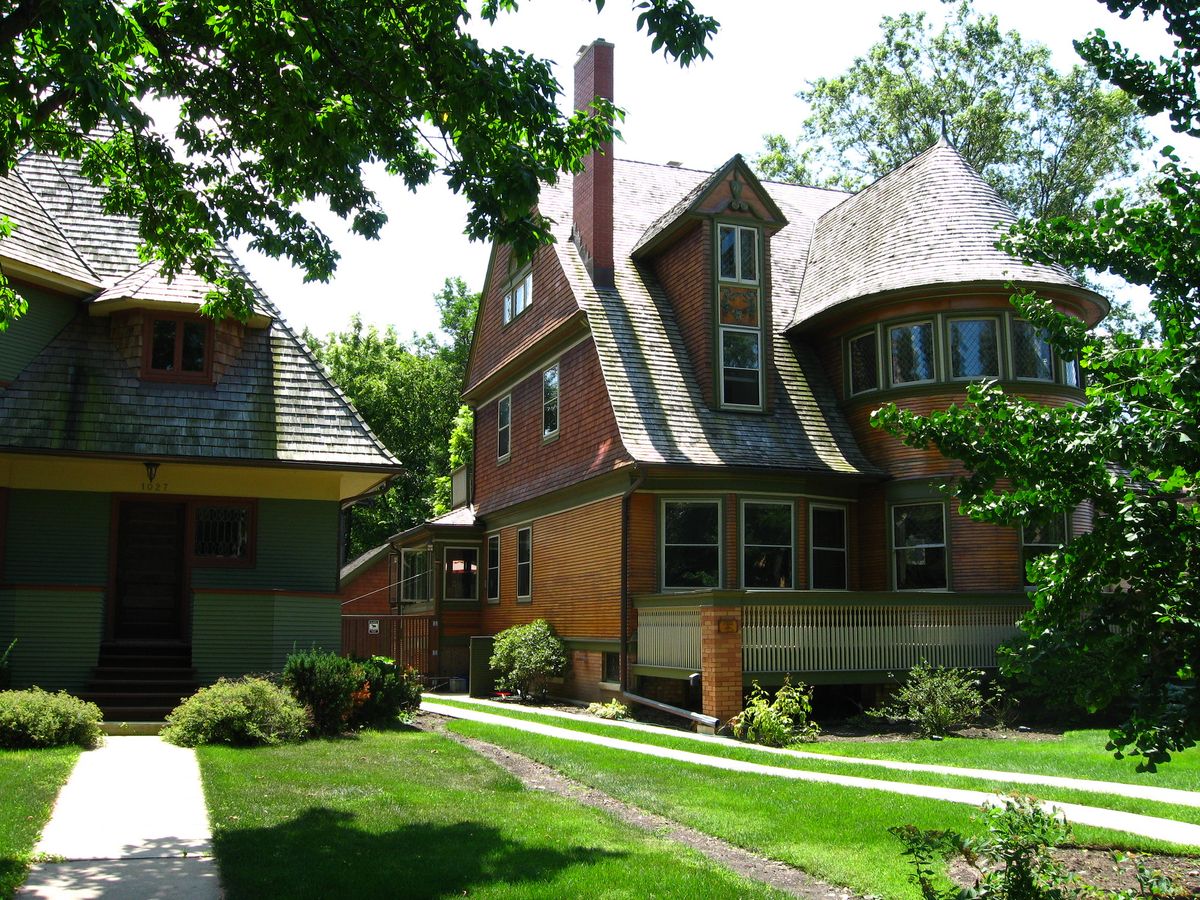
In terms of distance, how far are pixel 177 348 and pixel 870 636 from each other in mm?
11946

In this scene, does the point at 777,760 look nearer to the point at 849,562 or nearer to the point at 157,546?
the point at 849,562

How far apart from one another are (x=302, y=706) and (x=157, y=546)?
4797 mm

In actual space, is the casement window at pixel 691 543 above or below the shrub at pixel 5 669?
above

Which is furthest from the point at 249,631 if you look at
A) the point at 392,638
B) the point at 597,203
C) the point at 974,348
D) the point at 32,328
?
the point at 974,348

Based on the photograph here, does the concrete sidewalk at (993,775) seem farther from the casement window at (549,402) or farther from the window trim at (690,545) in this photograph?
the casement window at (549,402)

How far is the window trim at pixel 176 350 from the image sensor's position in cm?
1705

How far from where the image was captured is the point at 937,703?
1619 centimetres

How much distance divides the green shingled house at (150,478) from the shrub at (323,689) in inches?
85.8

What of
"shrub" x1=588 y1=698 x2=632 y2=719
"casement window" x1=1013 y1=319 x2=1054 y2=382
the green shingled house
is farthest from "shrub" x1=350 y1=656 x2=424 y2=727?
"casement window" x1=1013 y1=319 x2=1054 y2=382

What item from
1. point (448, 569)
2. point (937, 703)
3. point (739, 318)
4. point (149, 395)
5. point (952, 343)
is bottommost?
point (937, 703)

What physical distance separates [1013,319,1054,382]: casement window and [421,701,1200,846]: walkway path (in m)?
10.5

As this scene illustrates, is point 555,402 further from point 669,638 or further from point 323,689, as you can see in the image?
point 323,689

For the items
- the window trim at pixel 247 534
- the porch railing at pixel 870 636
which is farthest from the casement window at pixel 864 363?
the window trim at pixel 247 534

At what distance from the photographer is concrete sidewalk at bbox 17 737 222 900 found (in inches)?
271
